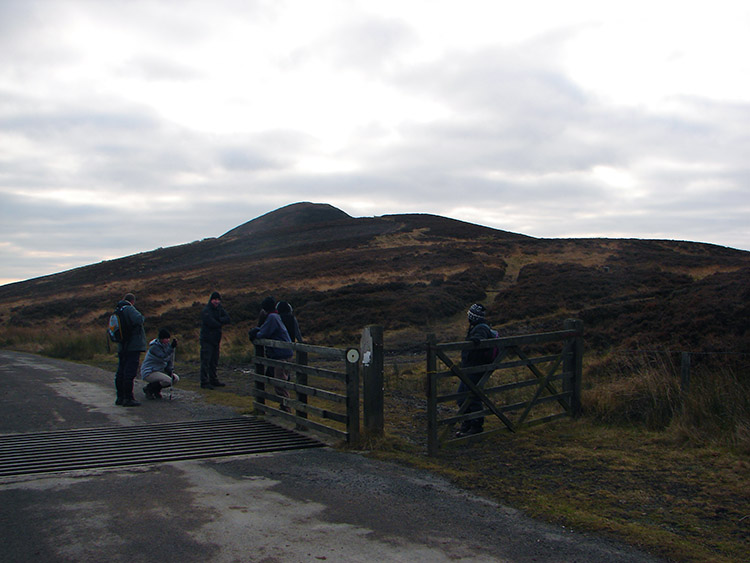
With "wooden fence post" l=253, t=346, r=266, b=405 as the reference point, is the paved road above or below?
below

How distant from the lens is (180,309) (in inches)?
1264

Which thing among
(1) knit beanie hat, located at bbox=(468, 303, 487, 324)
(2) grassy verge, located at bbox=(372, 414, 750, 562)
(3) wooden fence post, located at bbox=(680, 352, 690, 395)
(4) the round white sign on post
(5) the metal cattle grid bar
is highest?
(1) knit beanie hat, located at bbox=(468, 303, 487, 324)

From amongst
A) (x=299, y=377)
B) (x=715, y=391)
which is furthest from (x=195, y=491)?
(x=715, y=391)

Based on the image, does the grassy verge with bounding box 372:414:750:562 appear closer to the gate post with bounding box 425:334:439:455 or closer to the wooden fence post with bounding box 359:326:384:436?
the gate post with bounding box 425:334:439:455

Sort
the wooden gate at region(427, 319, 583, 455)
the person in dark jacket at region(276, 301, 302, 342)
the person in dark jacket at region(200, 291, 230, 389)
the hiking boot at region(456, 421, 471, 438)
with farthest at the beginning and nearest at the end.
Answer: the person in dark jacket at region(200, 291, 230, 389)
the person in dark jacket at region(276, 301, 302, 342)
the hiking boot at region(456, 421, 471, 438)
the wooden gate at region(427, 319, 583, 455)

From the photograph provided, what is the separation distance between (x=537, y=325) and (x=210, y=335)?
1342cm

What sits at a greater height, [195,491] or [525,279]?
[525,279]

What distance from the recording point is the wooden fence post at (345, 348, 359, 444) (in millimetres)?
6730

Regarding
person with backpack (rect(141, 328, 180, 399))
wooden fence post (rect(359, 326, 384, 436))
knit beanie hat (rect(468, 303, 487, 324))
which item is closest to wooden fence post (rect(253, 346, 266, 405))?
person with backpack (rect(141, 328, 180, 399))

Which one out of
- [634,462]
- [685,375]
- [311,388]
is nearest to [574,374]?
[685,375]

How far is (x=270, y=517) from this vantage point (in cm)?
441

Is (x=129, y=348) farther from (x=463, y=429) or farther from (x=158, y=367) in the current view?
(x=463, y=429)

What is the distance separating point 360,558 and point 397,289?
27234 mm

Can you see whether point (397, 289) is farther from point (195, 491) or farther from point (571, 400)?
point (195, 491)
